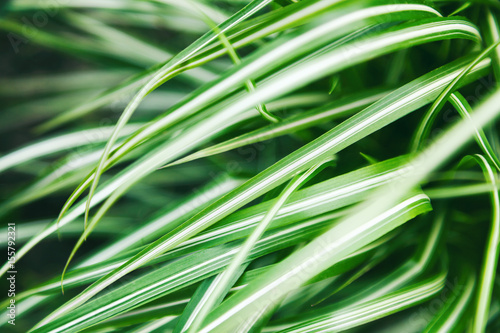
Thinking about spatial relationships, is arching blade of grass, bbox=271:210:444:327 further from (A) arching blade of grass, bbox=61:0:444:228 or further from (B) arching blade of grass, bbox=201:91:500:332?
(A) arching blade of grass, bbox=61:0:444:228

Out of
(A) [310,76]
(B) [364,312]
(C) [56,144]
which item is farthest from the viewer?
(C) [56,144]

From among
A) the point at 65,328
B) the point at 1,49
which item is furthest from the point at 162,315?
the point at 1,49

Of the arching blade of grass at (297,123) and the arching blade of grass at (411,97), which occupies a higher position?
the arching blade of grass at (297,123)

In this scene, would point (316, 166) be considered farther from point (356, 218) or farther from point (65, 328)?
point (65, 328)

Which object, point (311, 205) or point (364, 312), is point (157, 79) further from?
point (364, 312)

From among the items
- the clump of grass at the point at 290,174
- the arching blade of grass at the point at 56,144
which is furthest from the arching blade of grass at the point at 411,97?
the arching blade of grass at the point at 56,144

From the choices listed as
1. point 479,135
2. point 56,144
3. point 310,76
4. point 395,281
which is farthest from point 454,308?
point 56,144

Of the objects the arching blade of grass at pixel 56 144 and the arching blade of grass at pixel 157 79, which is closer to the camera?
the arching blade of grass at pixel 157 79

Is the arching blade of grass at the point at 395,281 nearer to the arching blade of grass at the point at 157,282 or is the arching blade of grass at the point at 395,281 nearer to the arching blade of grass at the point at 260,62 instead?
the arching blade of grass at the point at 157,282
